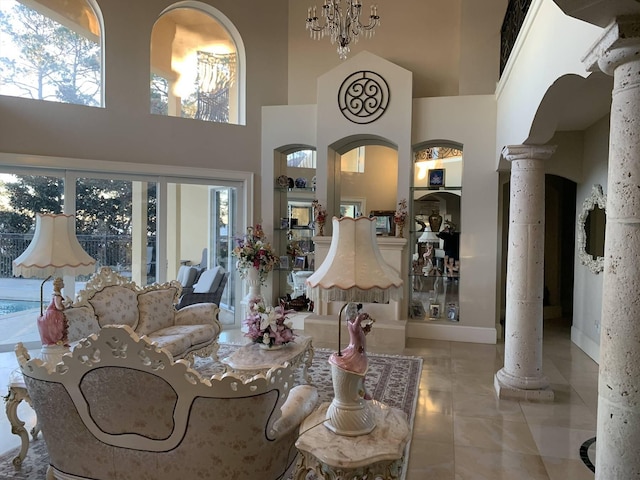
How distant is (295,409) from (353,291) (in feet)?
2.56

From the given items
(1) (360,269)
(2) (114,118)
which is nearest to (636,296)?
(1) (360,269)

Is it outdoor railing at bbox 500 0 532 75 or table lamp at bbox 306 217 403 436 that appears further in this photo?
→ outdoor railing at bbox 500 0 532 75

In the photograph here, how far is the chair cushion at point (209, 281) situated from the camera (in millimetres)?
6613

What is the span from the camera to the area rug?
2.96m

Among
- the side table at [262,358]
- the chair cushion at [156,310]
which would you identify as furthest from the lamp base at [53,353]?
the chair cushion at [156,310]

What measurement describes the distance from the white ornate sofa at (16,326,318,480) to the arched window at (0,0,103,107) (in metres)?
5.08

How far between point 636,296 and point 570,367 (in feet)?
13.2

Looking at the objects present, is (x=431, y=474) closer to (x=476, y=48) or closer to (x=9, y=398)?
(x=9, y=398)

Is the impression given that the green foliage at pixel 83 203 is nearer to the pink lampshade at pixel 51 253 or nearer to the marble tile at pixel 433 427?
the pink lampshade at pixel 51 253

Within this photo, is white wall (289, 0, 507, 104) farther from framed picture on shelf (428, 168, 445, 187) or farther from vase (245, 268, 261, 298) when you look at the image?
vase (245, 268, 261, 298)

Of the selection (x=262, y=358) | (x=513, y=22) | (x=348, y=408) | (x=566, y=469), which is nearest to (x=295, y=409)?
(x=348, y=408)

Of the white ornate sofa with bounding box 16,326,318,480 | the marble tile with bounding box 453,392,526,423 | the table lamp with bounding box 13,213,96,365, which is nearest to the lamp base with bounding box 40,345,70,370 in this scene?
the table lamp with bounding box 13,213,96,365

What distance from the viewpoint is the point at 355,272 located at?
2322 millimetres

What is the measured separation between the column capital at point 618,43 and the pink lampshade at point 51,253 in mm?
3902
